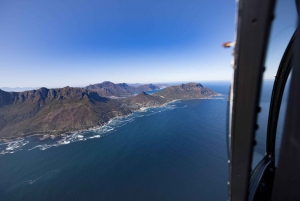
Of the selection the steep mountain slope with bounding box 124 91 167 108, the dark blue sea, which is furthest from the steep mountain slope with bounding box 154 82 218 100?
the dark blue sea

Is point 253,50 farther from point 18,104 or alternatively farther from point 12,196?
point 18,104

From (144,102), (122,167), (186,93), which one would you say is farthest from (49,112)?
(186,93)

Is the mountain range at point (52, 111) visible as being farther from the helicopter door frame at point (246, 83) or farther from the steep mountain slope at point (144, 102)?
the helicopter door frame at point (246, 83)

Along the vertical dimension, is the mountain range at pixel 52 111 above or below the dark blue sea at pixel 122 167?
above

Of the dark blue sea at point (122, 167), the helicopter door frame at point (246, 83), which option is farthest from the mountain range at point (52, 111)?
the helicopter door frame at point (246, 83)

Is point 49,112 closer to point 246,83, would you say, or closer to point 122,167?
point 122,167

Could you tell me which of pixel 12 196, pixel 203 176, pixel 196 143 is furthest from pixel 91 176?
pixel 196 143
